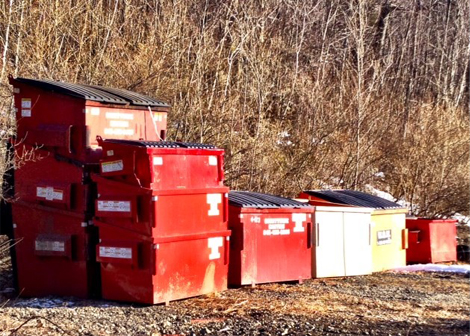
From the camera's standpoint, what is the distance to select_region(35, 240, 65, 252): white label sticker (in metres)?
10.6

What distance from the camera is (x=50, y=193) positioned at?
10.7 metres

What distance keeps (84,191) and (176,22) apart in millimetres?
8767

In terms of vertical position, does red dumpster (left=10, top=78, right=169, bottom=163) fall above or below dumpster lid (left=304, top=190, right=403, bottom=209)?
above

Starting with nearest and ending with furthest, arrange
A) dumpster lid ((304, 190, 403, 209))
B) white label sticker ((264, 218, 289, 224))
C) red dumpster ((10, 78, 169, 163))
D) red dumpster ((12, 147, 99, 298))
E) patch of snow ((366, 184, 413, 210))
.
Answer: red dumpster ((12, 147, 99, 298))
red dumpster ((10, 78, 169, 163))
white label sticker ((264, 218, 289, 224))
dumpster lid ((304, 190, 403, 209))
patch of snow ((366, 184, 413, 210))

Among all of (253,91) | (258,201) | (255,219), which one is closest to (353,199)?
(258,201)

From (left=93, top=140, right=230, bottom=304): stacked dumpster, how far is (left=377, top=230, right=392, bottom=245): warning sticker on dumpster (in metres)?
4.38

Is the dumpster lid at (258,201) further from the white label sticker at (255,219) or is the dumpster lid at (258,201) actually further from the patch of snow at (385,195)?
the patch of snow at (385,195)

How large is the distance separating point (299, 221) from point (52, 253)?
3.65m

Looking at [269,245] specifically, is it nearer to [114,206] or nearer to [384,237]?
[114,206]

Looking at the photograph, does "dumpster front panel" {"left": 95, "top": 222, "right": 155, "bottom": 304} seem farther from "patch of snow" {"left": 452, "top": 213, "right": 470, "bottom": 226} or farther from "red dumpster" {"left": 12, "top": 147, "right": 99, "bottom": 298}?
"patch of snow" {"left": 452, "top": 213, "right": 470, "bottom": 226}

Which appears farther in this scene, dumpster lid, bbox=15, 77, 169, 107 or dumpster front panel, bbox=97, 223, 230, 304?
dumpster lid, bbox=15, 77, 169, 107

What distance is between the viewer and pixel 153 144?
390 inches

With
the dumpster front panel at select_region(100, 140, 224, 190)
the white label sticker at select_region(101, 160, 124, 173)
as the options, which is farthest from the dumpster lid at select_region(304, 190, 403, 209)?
the white label sticker at select_region(101, 160, 124, 173)

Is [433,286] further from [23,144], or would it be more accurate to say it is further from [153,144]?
[23,144]
